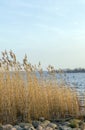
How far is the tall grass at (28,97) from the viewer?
1031 cm

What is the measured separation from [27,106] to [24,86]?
597 mm

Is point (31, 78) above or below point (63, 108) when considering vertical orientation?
above

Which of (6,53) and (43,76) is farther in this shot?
(43,76)

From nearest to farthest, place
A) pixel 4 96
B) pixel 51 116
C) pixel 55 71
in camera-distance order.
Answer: pixel 4 96, pixel 51 116, pixel 55 71

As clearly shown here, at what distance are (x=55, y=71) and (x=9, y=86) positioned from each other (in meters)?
1.95

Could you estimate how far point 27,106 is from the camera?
10531 mm

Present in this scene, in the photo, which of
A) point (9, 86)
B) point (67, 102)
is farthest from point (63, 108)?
point (9, 86)

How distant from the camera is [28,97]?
35.0 feet

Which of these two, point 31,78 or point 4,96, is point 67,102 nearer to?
point 31,78

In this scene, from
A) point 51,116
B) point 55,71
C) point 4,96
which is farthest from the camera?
point 55,71

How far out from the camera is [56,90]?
37.6 ft

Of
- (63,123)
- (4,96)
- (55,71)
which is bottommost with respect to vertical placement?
(63,123)

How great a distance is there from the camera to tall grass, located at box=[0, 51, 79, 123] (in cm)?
1031

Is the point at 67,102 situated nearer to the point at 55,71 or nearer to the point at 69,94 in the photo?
the point at 69,94
